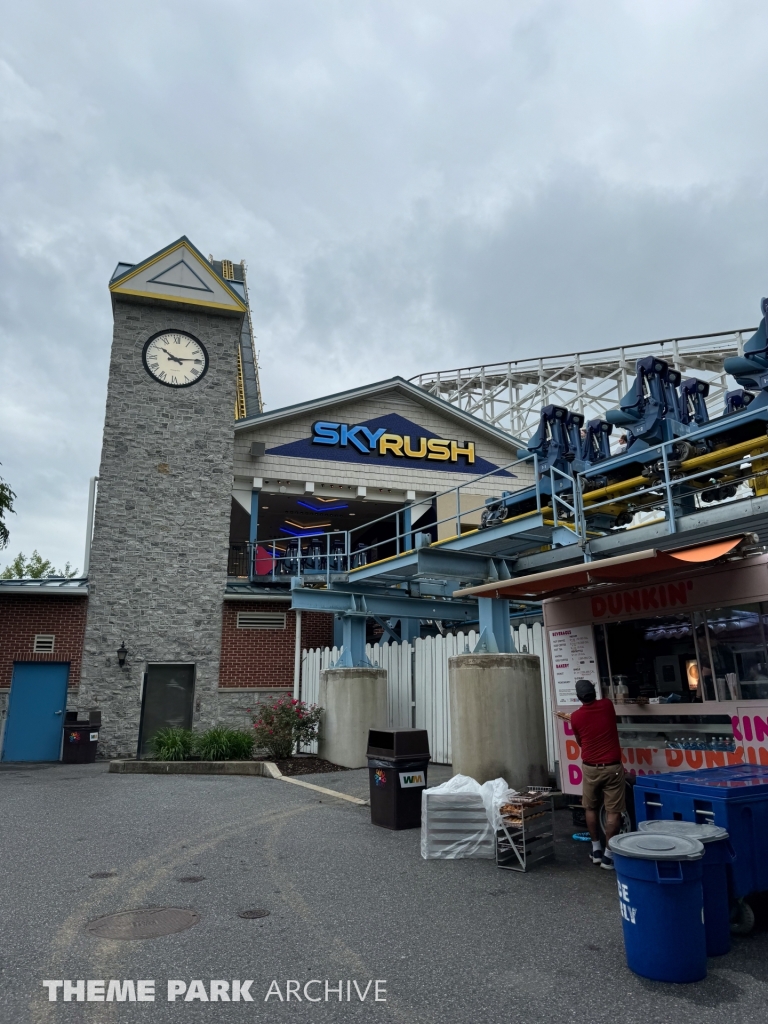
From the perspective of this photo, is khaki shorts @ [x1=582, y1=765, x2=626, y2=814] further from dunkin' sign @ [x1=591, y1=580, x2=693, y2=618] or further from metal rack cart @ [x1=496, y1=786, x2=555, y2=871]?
dunkin' sign @ [x1=591, y1=580, x2=693, y2=618]

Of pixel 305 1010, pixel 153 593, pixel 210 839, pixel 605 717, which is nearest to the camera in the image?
pixel 305 1010

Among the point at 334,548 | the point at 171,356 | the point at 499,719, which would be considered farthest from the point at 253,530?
the point at 499,719

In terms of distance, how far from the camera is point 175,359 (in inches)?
861

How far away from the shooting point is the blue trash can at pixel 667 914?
4309 mm

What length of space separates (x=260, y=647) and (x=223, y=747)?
4888 millimetres


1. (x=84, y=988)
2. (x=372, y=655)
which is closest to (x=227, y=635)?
(x=372, y=655)

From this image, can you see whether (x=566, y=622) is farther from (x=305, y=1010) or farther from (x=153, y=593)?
(x=153, y=593)

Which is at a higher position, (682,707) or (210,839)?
(682,707)

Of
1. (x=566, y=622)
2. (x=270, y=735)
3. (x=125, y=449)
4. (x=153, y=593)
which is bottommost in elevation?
(x=270, y=735)

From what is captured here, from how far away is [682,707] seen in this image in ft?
25.1

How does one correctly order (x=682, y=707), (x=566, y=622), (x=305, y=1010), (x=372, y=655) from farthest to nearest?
(x=372, y=655), (x=566, y=622), (x=682, y=707), (x=305, y=1010)

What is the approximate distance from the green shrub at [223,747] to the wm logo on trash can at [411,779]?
766 cm

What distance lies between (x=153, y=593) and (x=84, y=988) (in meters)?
16.5

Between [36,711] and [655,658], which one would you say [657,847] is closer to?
[655,658]
